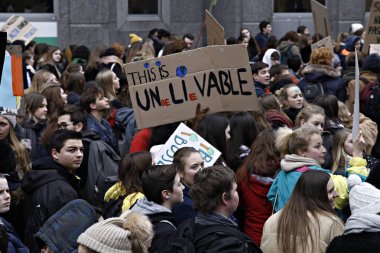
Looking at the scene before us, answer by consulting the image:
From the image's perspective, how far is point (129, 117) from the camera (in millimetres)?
9281

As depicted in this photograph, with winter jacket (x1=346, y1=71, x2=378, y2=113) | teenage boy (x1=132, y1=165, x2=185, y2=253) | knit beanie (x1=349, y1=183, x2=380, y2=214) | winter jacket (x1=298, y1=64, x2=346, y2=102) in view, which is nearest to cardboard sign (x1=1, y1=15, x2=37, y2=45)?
winter jacket (x1=298, y1=64, x2=346, y2=102)

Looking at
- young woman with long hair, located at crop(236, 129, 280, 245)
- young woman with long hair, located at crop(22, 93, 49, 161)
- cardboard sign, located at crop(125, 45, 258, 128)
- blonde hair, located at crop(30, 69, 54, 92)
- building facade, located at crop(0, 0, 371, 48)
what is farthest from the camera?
building facade, located at crop(0, 0, 371, 48)

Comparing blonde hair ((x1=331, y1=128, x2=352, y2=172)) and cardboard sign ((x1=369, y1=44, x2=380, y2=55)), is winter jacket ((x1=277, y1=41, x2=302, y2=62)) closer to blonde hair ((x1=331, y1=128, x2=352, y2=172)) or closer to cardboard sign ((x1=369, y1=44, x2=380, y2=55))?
cardboard sign ((x1=369, y1=44, x2=380, y2=55))

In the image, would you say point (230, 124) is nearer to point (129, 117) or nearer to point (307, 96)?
point (129, 117)

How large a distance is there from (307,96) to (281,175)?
4.51m

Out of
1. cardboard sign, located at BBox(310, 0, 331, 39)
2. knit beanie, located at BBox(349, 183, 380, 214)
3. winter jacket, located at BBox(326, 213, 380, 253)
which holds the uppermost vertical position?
cardboard sign, located at BBox(310, 0, 331, 39)

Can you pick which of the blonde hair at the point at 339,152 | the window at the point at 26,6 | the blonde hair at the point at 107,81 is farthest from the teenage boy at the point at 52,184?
the window at the point at 26,6

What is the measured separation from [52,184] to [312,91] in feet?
16.5

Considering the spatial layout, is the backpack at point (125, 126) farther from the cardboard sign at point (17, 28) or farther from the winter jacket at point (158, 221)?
the cardboard sign at point (17, 28)

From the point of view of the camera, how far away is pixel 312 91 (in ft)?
36.5

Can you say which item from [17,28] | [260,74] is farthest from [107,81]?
[17,28]

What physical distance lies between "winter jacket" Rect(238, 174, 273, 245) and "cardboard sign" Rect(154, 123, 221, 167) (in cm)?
36

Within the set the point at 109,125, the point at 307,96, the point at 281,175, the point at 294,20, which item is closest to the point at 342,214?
the point at 281,175

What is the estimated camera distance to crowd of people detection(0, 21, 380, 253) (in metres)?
5.11
